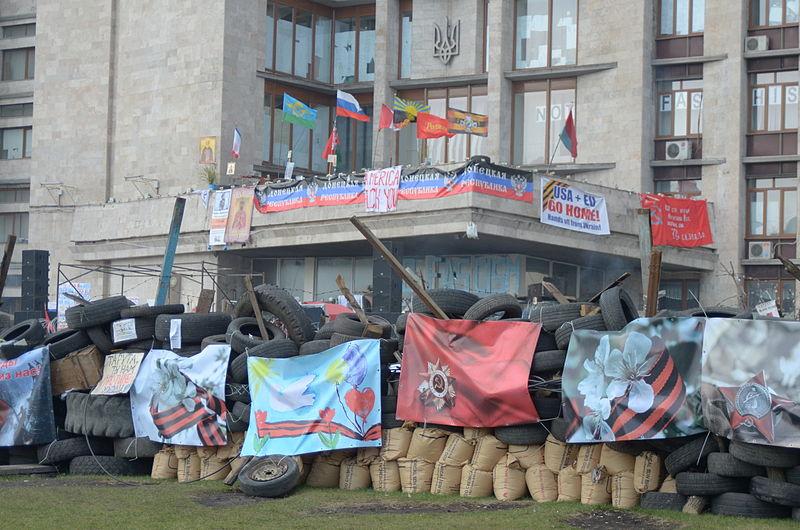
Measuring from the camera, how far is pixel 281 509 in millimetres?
14508

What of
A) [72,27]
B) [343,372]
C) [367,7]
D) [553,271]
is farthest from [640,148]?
[343,372]

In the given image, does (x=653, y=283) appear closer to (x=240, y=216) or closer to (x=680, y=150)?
(x=240, y=216)

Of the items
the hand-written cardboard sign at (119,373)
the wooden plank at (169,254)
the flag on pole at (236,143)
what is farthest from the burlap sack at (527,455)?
the flag on pole at (236,143)

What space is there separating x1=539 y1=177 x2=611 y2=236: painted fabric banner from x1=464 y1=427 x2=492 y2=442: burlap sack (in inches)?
976

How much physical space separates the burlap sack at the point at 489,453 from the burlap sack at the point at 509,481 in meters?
0.14

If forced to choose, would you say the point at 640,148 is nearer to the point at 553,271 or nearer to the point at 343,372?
the point at 553,271

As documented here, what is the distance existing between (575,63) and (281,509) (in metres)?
35.7

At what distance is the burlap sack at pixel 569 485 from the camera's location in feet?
47.7

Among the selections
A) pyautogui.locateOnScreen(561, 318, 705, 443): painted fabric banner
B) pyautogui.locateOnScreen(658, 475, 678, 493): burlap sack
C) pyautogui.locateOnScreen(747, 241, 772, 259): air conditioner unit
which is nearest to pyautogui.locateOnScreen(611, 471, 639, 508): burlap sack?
pyautogui.locateOnScreen(658, 475, 678, 493): burlap sack

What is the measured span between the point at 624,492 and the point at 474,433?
2298mm

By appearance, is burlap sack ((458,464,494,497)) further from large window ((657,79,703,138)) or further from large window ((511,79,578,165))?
→ large window ((657,79,703,138))

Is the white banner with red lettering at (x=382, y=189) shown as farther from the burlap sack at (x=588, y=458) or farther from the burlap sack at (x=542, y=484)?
the burlap sack at (x=588, y=458)

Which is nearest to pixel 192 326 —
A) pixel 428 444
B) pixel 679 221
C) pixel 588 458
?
pixel 428 444

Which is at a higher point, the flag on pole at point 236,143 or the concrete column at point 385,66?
the concrete column at point 385,66
